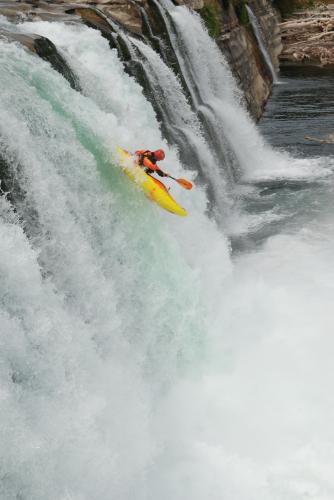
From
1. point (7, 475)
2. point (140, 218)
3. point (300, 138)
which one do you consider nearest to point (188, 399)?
point (140, 218)

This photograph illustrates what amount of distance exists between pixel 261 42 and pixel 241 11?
1.64 metres

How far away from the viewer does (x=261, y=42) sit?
21359 mm

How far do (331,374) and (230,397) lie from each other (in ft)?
4.03

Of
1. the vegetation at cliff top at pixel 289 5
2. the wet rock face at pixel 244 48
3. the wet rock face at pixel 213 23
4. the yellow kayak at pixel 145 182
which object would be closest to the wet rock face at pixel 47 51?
the wet rock face at pixel 213 23

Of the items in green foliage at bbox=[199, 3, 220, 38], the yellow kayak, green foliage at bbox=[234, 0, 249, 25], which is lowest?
green foliage at bbox=[234, 0, 249, 25]

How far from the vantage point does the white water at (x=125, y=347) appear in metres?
4.79

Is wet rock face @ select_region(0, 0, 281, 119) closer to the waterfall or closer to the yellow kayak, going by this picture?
the waterfall

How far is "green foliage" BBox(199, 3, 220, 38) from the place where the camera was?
1645 cm

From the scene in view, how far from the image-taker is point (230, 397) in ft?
22.1

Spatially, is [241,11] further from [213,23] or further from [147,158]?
[147,158]

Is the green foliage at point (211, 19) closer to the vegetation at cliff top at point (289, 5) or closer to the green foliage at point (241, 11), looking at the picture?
the green foliage at point (241, 11)

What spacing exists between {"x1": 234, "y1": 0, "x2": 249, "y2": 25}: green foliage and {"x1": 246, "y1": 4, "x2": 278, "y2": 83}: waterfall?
2.18ft

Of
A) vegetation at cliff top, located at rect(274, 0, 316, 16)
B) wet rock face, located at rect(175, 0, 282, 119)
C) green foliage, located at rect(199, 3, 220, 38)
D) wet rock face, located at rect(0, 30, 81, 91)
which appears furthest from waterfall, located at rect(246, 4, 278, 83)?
wet rock face, located at rect(0, 30, 81, 91)

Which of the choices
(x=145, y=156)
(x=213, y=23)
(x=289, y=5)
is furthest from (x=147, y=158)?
(x=289, y=5)
